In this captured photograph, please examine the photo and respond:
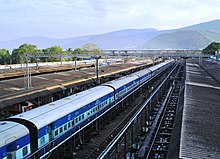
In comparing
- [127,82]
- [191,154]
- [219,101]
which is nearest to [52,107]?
[191,154]

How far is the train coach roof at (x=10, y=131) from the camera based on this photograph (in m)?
10.8

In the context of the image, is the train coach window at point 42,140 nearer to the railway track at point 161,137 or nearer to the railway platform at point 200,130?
the railway track at point 161,137

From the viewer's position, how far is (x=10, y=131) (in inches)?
450

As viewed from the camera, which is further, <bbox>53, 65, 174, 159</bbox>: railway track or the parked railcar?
<bbox>53, 65, 174, 159</bbox>: railway track

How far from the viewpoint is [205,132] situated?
12.5 meters

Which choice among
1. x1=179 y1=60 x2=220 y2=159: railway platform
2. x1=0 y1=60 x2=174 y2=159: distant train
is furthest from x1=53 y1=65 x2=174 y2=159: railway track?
x1=179 y1=60 x2=220 y2=159: railway platform

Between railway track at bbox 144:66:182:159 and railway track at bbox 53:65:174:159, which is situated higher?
railway track at bbox 144:66:182:159

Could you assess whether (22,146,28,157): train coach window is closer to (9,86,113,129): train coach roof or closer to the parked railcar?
the parked railcar

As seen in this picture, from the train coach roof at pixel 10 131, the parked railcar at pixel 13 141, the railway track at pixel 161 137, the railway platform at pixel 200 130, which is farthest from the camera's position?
the railway track at pixel 161 137

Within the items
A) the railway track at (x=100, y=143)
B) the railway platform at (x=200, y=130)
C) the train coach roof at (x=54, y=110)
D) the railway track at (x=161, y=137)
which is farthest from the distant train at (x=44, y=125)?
the railway platform at (x=200, y=130)

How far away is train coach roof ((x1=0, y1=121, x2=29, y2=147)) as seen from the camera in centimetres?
1077

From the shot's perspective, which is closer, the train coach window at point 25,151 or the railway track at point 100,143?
the train coach window at point 25,151

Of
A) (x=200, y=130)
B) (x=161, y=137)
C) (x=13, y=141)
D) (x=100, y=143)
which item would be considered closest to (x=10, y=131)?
(x=13, y=141)

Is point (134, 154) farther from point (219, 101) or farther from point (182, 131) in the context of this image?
point (219, 101)
